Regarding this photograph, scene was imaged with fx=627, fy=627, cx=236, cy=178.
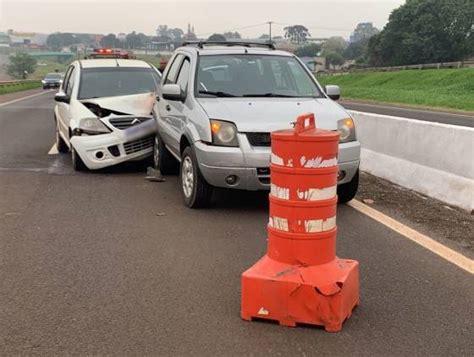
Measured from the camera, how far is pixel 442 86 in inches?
1866

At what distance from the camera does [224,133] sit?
655cm

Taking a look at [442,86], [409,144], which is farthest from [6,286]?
[442,86]

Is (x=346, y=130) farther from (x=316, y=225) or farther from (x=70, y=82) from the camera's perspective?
(x=70, y=82)

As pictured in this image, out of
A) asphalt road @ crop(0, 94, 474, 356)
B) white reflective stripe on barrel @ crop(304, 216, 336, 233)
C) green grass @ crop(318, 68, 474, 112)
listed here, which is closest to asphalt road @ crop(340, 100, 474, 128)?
green grass @ crop(318, 68, 474, 112)

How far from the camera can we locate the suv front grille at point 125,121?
9256mm

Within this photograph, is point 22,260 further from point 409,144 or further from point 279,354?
point 409,144

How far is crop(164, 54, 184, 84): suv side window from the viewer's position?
8.55 meters

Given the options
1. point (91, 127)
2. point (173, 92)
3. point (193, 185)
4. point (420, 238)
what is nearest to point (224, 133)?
point (193, 185)

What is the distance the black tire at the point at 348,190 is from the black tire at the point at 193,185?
1.51 meters

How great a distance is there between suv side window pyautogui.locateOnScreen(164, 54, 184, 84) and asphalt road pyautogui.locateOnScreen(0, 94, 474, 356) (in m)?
1.80

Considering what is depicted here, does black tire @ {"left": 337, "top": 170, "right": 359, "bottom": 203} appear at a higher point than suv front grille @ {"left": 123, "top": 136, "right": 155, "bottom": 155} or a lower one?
lower

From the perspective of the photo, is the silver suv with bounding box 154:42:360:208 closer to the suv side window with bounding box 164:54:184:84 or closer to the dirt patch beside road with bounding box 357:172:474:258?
the suv side window with bounding box 164:54:184:84

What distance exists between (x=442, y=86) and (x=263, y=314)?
46729 millimetres

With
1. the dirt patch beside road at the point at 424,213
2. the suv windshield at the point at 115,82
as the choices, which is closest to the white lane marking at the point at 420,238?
the dirt patch beside road at the point at 424,213
